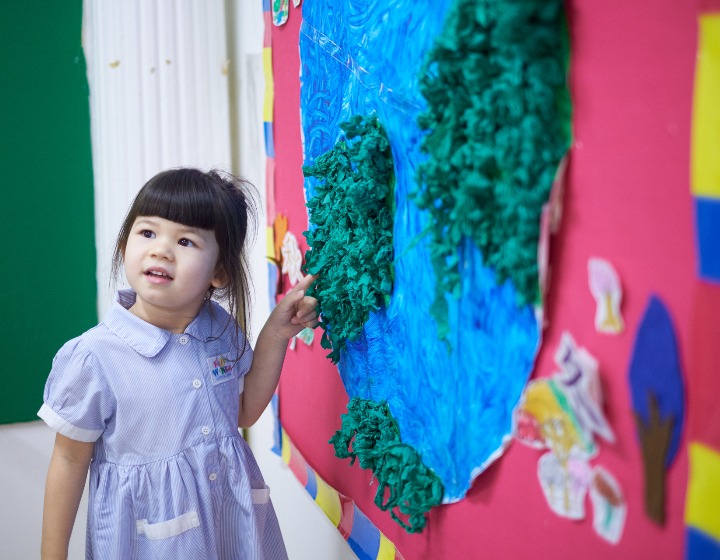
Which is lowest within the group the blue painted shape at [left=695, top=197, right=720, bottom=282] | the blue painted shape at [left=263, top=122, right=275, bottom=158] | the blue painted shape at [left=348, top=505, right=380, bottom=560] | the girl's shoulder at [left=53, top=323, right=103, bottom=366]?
the blue painted shape at [left=348, top=505, right=380, bottom=560]

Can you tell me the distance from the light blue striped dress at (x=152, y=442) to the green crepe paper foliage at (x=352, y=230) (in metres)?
0.22

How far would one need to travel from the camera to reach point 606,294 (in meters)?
0.54

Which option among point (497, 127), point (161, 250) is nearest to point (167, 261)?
point (161, 250)

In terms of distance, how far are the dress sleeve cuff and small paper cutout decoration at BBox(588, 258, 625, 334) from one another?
763 millimetres

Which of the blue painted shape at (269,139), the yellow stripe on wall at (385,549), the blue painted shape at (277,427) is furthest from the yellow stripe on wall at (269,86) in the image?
the yellow stripe on wall at (385,549)

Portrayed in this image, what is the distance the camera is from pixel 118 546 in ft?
3.35

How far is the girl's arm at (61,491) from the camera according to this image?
3.46ft

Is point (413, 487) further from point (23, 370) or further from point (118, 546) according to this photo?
point (23, 370)

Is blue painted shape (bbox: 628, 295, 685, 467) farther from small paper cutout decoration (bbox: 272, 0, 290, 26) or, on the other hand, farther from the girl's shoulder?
small paper cutout decoration (bbox: 272, 0, 290, 26)

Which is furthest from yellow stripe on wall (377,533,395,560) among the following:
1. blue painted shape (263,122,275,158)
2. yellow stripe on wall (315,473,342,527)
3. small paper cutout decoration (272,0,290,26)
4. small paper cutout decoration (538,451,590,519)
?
small paper cutout decoration (272,0,290,26)

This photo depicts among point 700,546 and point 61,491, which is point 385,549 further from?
point 700,546

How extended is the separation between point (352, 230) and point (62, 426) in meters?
0.49

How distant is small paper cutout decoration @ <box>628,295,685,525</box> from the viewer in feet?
1.58

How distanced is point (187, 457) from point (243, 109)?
989 millimetres
